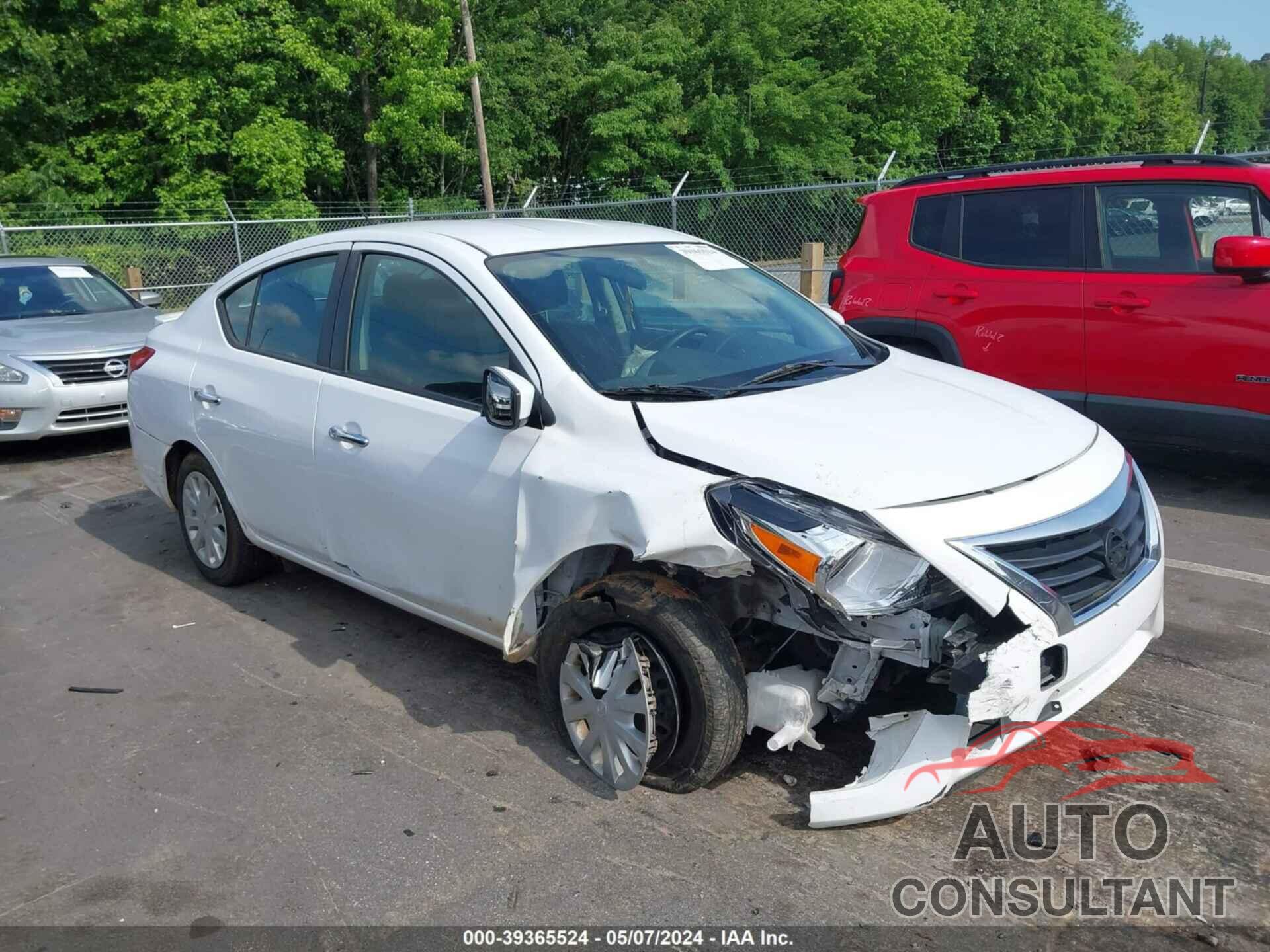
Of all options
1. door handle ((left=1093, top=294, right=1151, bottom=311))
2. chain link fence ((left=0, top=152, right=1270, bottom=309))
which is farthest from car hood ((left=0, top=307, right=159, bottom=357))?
door handle ((left=1093, top=294, right=1151, bottom=311))

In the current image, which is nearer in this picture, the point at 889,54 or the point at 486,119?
the point at 486,119

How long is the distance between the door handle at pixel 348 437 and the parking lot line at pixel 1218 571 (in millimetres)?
3790

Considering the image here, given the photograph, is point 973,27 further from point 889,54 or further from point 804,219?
point 804,219

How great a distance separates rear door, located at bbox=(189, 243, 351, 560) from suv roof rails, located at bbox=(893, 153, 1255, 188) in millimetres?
4184

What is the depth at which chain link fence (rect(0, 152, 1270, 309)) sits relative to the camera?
42.1 ft

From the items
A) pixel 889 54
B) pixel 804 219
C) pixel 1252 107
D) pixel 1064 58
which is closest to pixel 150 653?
pixel 804 219

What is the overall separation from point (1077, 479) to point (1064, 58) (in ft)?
178

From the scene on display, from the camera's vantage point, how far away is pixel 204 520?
5.25 m

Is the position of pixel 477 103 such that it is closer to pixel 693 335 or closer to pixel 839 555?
pixel 693 335

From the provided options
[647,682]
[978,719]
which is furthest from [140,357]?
[978,719]

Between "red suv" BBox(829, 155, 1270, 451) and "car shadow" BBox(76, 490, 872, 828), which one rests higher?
"red suv" BBox(829, 155, 1270, 451)

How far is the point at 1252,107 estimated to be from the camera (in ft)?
366

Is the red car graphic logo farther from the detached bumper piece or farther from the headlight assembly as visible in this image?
the headlight assembly

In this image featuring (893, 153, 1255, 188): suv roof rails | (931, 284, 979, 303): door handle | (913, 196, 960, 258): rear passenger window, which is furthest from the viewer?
(913, 196, 960, 258): rear passenger window
